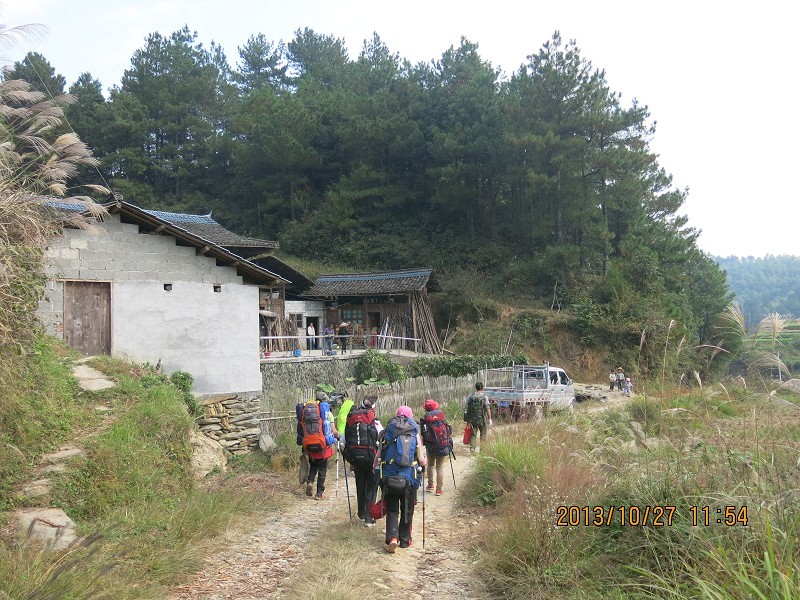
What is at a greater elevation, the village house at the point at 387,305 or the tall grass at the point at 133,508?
the village house at the point at 387,305

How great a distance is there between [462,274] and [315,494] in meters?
26.8

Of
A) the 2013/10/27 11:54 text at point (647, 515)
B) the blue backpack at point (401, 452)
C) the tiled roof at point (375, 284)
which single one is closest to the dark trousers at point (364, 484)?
the blue backpack at point (401, 452)

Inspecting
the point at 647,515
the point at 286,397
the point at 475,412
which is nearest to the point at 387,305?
the point at 286,397

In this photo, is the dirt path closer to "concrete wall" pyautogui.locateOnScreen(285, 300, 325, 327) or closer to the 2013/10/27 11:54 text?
the 2013/10/27 11:54 text

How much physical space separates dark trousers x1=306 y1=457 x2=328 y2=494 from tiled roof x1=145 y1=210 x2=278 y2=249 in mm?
17480

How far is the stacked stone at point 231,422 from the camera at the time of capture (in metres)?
11.7

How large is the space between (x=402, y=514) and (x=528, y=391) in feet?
34.6

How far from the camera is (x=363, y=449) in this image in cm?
773

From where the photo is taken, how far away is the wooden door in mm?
12195

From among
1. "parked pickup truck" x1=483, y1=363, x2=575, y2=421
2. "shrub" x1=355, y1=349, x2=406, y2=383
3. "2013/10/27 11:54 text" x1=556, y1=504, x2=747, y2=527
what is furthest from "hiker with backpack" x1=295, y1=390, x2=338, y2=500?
"shrub" x1=355, y1=349, x2=406, y2=383

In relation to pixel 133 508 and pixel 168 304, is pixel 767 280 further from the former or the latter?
pixel 133 508

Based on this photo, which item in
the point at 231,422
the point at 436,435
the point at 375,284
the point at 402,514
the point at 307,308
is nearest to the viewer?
the point at 402,514

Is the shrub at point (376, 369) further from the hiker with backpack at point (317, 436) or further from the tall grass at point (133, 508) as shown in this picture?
the hiker with backpack at point (317, 436)

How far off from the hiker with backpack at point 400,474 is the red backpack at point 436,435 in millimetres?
2243
